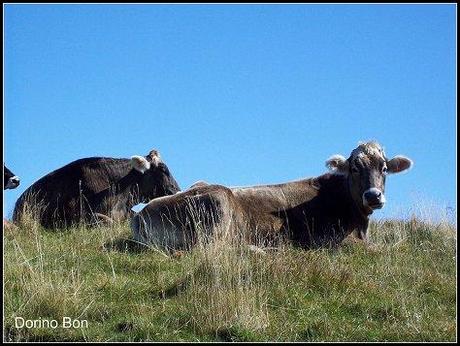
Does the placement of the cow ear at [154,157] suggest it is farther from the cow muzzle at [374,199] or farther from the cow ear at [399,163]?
the cow muzzle at [374,199]

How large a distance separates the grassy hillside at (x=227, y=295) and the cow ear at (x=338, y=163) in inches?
132

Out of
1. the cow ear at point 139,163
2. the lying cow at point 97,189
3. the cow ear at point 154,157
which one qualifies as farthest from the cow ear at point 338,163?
the cow ear at point 154,157

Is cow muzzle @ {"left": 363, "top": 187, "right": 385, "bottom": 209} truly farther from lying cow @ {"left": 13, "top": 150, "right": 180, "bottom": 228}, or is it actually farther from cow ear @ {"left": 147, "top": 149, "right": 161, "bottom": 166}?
cow ear @ {"left": 147, "top": 149, "right": 161, "bottom": 166}

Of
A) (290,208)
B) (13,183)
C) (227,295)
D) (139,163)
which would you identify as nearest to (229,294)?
(227,295)

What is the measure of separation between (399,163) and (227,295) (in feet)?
25.0

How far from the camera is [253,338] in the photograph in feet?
29.3

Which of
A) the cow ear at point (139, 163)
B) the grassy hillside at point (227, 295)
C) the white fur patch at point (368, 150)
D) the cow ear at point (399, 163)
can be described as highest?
the cow ear at point (139, 163)

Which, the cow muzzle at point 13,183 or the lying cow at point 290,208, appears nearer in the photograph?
the lying cow at point 290,208

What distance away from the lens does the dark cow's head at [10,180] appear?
1914 cm

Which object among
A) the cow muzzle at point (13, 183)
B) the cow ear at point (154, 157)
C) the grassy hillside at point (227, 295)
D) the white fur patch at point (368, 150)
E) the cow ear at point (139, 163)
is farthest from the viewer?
the cow ear at point (154, 157)

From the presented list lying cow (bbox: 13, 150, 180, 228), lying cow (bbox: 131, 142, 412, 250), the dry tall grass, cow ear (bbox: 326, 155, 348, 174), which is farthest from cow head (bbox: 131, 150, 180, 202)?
the dry tall grass

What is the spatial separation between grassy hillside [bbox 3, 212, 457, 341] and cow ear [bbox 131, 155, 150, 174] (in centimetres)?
680

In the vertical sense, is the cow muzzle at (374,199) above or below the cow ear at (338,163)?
below

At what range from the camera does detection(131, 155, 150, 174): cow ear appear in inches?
779
